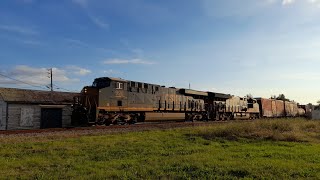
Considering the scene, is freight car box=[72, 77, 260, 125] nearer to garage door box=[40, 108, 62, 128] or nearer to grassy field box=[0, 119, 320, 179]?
grassy field box=[0, 119, 320, 179]

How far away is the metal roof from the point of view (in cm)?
3069

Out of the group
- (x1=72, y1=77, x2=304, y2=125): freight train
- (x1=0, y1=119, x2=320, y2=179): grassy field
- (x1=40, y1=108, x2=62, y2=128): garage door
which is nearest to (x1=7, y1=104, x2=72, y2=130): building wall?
(x1=40, y1=108, x2=62, y2=128): garage door

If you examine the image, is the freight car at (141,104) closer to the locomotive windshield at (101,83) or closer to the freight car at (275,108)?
the locomotive windshield at (101,83)

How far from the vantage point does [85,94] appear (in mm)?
22766

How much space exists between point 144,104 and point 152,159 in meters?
16.8

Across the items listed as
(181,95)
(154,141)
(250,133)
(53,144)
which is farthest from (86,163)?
(181,95)

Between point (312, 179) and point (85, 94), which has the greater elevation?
point (85, 94)

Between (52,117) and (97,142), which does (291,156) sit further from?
(52,117)

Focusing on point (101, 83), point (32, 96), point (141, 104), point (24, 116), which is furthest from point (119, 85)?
point (32, 96)

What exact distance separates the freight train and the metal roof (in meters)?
10.7

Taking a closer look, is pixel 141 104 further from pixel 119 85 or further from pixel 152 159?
pixel 152 159

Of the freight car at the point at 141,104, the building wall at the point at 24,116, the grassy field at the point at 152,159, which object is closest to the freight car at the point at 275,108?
the freight car at the point at 141,104

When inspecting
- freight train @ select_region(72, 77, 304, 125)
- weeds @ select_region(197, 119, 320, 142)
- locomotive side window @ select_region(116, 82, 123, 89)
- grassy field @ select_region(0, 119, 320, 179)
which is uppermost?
locomotive side window @ select_region(116, 82, 123, 89)

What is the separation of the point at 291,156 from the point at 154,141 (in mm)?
6122
